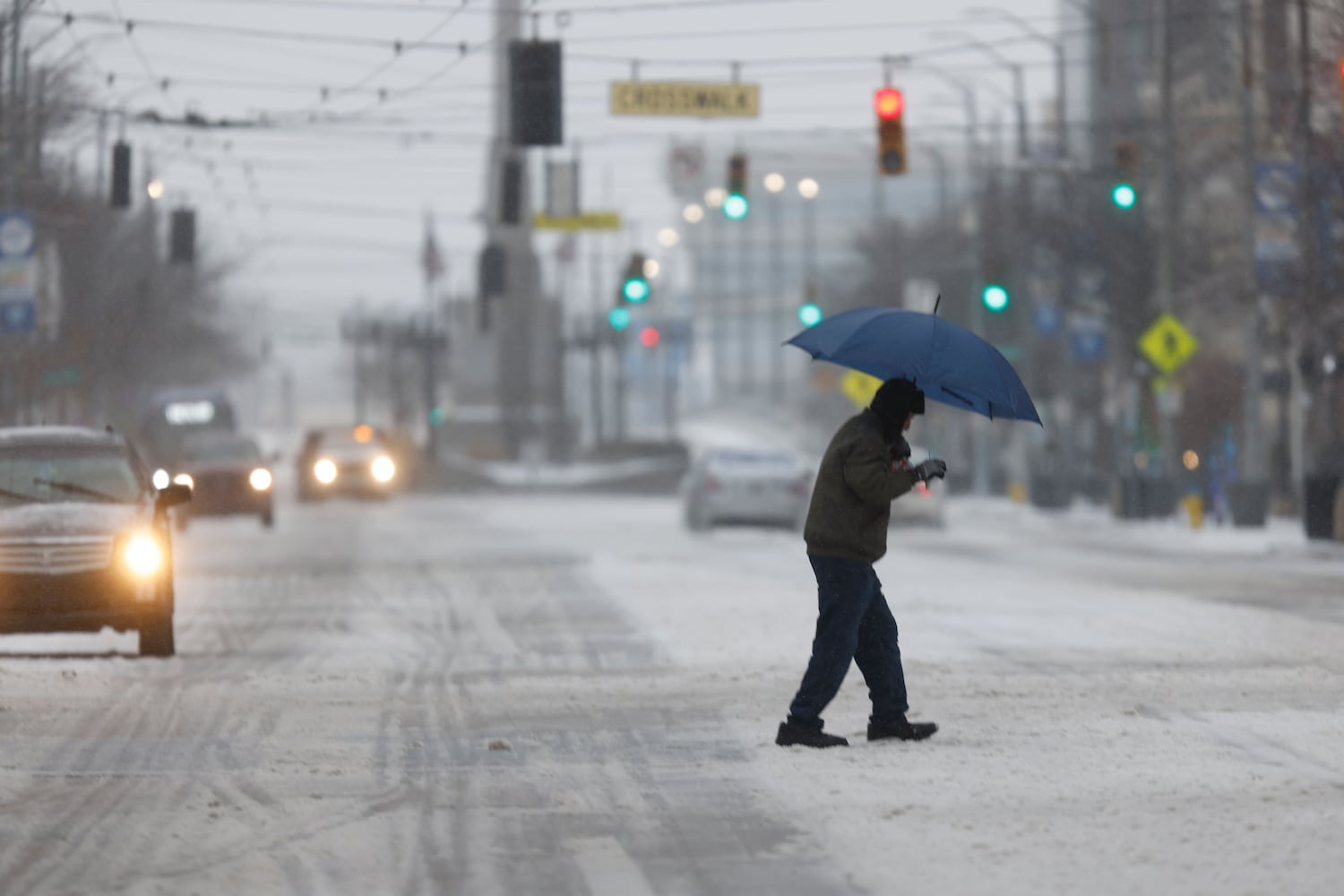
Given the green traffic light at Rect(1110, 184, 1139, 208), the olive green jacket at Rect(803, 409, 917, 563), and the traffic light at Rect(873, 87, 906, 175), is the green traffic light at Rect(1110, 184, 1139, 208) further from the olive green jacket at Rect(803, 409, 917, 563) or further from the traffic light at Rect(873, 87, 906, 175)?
the olive green jacket at Rect(803, 409, 917, 563)

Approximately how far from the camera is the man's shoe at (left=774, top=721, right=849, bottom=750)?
11.5 m

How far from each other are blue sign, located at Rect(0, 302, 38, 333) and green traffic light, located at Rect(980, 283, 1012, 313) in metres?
16.4

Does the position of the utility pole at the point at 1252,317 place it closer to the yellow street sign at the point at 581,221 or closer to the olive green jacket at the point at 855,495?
the yellow street sign at the point at 581,221

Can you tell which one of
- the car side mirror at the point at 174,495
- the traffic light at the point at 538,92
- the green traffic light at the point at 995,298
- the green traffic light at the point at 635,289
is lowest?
the car side mirror at the point at 174,495

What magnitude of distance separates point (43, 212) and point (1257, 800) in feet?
129

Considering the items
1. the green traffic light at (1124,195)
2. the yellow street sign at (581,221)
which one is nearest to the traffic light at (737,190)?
the green traffic light at (1124,195)

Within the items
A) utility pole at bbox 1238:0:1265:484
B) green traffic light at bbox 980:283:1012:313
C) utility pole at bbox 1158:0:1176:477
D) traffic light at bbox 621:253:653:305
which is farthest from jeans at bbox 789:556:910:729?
traffic light at bbox 621:253:653:305

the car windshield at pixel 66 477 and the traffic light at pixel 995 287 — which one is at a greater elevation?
the traffic light at pixel 995 287

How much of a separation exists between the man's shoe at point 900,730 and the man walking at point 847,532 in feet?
0.86

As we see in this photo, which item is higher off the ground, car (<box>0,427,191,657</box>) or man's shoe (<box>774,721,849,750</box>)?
car (<box>0,427,191,657</box>)

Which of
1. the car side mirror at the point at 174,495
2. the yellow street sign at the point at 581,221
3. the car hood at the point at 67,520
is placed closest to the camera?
the car hood at the point at 67,520

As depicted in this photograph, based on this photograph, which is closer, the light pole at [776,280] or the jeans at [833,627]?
the jeans at [833,627]

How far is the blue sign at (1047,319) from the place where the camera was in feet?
176

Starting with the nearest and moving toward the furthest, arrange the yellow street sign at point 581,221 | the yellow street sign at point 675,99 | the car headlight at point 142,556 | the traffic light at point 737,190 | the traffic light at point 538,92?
1. the car headlight at point 142,556
2. the traffic light at point 538,92
3. the yellow street sign at point 675,99
4. the traffic light at point 737,190
5. the yellow street sign at point 581,221
